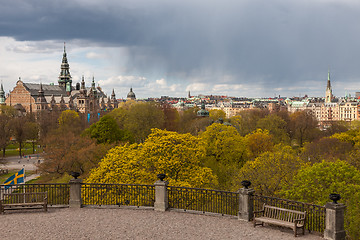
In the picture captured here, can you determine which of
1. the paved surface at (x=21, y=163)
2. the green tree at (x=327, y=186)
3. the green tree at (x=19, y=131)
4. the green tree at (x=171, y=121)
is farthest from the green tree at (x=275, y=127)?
the green tree at (x=19, y=131)

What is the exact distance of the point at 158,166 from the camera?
28.7 meters

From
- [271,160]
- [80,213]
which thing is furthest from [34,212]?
[271,160]

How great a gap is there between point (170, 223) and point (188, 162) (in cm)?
1381

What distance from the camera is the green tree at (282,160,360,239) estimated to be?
73.0 feet

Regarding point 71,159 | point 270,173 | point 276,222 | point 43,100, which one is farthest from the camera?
point 43,100

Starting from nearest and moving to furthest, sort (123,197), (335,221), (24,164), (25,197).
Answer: (335,221) < (123,197) < (25,197) < (24,164)

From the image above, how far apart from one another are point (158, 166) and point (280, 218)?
14.4 m

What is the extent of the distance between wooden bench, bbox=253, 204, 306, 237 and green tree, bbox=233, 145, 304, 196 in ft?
34.0

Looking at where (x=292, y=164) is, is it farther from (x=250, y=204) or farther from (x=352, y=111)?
(x=352, y=111)

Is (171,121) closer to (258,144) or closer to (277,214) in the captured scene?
(258,144)

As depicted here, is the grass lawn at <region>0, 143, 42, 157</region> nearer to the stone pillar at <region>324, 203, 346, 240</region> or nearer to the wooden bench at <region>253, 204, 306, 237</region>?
the wooden bench at <region>253, 204, 306, 237</region>

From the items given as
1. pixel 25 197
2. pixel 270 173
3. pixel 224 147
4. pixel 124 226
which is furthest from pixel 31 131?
pixel 124 226

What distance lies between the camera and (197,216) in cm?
1695

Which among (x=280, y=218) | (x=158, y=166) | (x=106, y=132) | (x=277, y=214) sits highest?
(x=106, y=132)
